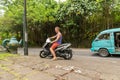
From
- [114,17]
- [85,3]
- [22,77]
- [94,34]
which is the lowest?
[22,77]

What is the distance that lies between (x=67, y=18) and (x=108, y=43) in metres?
7.22

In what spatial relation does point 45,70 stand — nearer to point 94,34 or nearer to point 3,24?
point 94,34

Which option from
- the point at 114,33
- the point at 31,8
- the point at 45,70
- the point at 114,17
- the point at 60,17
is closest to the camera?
the point at 45,70

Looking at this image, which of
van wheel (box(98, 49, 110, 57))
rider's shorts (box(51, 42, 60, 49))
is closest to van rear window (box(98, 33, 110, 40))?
van wheel (box(98, 49, 110, 57))

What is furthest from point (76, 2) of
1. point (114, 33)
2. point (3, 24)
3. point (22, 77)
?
point (22, 77)

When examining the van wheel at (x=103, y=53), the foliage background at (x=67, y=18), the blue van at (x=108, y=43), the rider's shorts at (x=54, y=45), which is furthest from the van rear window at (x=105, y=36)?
the foliage background at (x=67, y=18)

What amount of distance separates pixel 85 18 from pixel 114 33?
258 inches

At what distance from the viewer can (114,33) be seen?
13891mm

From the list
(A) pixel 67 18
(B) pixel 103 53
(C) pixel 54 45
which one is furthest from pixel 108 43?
(A) pixel 67 18

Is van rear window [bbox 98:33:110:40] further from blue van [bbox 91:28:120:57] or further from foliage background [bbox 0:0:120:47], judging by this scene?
foliage background [bbox 0:0:120:47]

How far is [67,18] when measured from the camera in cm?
2056

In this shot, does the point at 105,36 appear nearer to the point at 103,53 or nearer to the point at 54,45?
the point at 103,53

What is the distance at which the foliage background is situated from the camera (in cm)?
1891

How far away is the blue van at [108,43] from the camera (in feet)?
45.5
